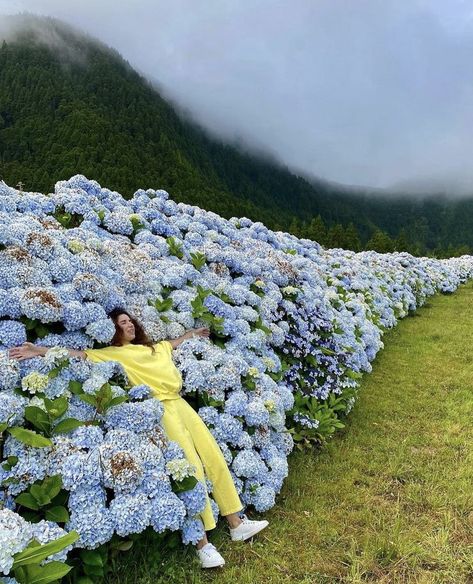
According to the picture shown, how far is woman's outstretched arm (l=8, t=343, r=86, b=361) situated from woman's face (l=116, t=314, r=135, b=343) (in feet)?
1.52

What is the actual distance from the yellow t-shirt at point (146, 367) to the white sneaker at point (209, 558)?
1.06 metres

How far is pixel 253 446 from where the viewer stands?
4.34 m

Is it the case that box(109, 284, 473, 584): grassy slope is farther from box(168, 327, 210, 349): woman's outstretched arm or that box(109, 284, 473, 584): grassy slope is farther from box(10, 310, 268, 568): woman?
box(168, 327, 210, 349): woman's outstretched arm

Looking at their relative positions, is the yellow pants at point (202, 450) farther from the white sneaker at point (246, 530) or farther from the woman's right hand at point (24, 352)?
the woman's right hand at point (24, 352)

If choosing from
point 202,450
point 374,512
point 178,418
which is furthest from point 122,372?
point 374,512

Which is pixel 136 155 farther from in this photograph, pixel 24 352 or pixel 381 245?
pixel 24 352

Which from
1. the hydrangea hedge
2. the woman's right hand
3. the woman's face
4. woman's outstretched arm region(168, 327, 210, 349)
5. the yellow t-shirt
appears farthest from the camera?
woman's outstretched arm region(168, 327, 210, 349)

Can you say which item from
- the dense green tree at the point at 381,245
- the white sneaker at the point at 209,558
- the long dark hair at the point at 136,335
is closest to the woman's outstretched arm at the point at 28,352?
the long dark hair at the point at 136,335

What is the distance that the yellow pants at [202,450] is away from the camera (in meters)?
3.71

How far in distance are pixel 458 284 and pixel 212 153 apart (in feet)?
426

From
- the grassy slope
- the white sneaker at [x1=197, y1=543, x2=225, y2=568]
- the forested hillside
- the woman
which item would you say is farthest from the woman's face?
the forested hillside

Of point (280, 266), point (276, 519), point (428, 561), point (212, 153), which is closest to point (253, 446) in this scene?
point (276, 519)

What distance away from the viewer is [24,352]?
3566mm

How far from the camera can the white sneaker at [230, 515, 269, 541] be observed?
3725 millimetres
